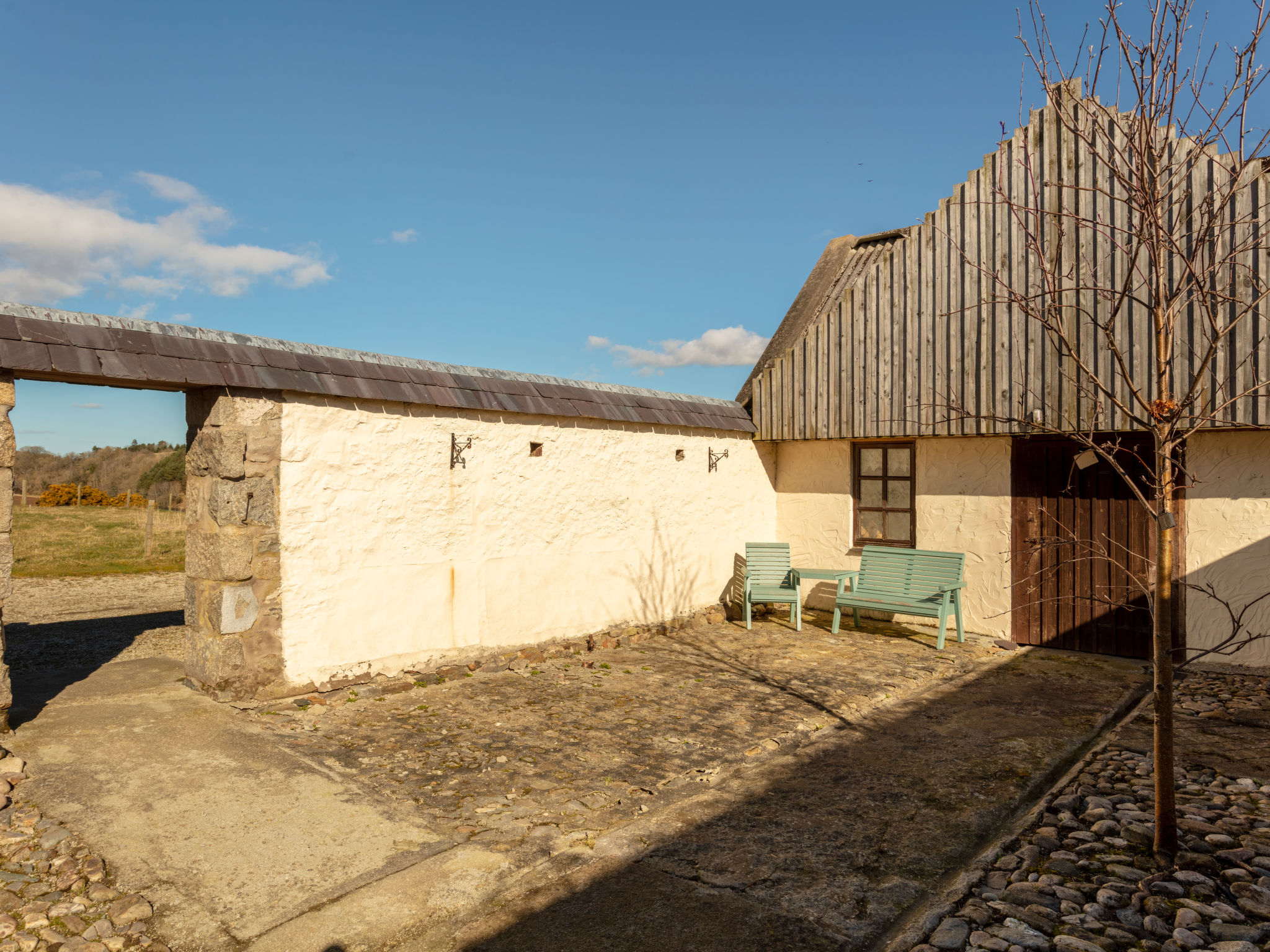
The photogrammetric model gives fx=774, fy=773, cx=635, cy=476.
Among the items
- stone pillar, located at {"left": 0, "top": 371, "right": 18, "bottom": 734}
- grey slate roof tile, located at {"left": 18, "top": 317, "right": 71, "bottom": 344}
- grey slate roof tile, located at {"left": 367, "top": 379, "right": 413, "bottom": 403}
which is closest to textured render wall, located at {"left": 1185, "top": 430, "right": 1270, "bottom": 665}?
grey slate roof tile, located at {"left": 367, "top": 379, "right": 413, "bottom": 403}

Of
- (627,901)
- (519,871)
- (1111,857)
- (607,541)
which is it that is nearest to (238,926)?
(519,871)

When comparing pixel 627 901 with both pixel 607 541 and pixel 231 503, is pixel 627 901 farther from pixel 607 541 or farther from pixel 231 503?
pixel 607 541

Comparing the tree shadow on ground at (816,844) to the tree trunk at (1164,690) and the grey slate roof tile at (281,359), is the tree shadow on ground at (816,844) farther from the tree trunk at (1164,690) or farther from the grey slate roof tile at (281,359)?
the grey slate roof tile at (281,359)

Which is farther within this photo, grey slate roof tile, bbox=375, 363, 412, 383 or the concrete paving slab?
grey slate roof tile, bbox=375, 363, 412, 383

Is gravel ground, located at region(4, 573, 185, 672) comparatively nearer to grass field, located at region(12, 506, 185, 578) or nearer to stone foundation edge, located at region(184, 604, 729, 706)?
grass field, located at region(12, 506, 185, 578)

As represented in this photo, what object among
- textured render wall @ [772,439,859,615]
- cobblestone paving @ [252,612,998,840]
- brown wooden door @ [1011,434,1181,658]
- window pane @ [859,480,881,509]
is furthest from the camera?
textured render wall @ [772,439,859,615]

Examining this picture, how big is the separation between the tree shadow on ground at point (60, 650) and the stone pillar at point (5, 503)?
0.36 meters

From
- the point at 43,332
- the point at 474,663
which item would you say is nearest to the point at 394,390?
the point at 43,332

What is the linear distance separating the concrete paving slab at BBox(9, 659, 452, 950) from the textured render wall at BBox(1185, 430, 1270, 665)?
7135mm

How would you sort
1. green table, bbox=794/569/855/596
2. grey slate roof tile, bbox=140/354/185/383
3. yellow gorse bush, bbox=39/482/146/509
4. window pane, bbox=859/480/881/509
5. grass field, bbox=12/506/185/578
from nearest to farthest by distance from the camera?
grey slate roof tile, bbox=140/354/185/383 → green table, bbox=794/569/855/596 → window pane, bbox=859/480/881/509 → grass field, bbox=12/506/185/578 → yellow gorse bush, bbox=39/482/146/509

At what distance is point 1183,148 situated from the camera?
7094mm

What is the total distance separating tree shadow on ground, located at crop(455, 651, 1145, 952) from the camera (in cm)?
288

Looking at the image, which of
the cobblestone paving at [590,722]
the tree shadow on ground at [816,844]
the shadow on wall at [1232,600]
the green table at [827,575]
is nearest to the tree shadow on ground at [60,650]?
the cobblestone paving at [590,722]

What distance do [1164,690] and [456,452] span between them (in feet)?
17.2
